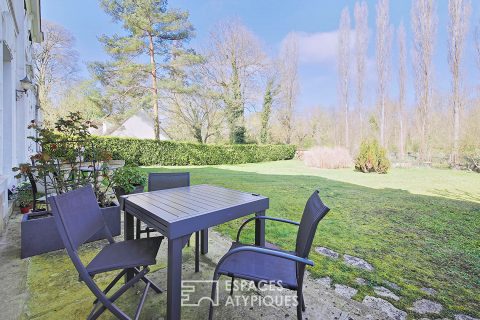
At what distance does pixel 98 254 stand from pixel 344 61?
21556 mm

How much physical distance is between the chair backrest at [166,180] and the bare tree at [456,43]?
15612mm

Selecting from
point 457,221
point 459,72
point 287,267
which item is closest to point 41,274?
point 287,267

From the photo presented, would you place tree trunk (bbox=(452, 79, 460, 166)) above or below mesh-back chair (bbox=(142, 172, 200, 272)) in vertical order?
above

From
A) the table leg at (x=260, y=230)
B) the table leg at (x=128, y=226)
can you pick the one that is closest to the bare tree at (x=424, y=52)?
the table leg at (x=260, y=230)

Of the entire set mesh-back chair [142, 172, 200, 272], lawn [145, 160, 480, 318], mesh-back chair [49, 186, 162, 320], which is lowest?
lawn [145, 160, 480, 318]

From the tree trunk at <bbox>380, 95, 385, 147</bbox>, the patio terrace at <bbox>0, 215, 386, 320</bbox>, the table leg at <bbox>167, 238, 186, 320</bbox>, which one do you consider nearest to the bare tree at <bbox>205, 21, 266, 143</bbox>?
the tree trunk at <bbox>380, 95, 385, 147</bbox>

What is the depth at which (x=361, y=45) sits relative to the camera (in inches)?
719

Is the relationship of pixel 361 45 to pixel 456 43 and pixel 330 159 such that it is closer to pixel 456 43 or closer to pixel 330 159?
pixel 456 43

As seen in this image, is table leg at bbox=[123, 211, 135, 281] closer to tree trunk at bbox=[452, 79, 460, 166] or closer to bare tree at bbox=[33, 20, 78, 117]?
tree trunk at bbox=[452, 79, 460, 166]

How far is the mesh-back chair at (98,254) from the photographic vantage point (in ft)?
4.31

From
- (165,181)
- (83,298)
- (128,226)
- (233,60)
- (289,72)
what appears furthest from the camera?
(289,72)

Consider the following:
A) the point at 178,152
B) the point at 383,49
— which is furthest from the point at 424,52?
the point at 178,152

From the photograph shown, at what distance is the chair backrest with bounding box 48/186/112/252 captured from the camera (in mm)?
1304

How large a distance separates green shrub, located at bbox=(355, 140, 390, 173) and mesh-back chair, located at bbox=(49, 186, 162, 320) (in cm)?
1066
